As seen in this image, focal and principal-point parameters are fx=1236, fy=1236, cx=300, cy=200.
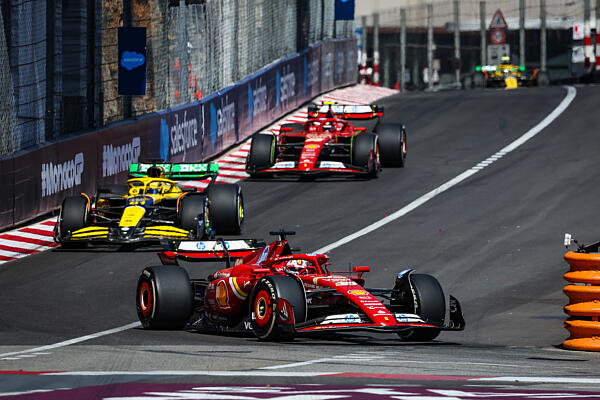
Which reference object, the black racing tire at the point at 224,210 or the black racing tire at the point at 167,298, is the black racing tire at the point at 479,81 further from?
the black racing tire at the point at 167,298

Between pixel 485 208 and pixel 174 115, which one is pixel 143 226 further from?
pixel 174 115

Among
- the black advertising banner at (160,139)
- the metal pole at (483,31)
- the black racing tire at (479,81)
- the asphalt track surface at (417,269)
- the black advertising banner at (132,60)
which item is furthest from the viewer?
the metal pole at (483,31)

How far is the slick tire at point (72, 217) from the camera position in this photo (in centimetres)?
1767

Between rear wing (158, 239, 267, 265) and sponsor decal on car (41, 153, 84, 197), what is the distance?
24.6 ft

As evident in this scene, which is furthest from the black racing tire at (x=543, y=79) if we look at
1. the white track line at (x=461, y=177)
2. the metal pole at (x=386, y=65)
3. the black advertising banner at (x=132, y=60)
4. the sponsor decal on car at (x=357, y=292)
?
the sponsor decal on car at (x=357, y=292)

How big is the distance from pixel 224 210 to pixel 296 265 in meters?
6.93

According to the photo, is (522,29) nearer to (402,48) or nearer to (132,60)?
(402,48)

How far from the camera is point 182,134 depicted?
2606 cm

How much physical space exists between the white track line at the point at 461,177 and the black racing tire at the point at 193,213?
1.71 meters

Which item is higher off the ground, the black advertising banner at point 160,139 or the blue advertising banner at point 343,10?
the blue advertising banner at point 343,10

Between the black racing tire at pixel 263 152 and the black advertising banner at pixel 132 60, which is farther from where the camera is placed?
the black racing tire at pixel 263 152

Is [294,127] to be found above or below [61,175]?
above

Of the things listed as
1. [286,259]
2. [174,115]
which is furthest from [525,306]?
[174,115]

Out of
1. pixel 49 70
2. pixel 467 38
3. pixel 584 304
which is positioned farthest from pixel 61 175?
pixel 467 38
